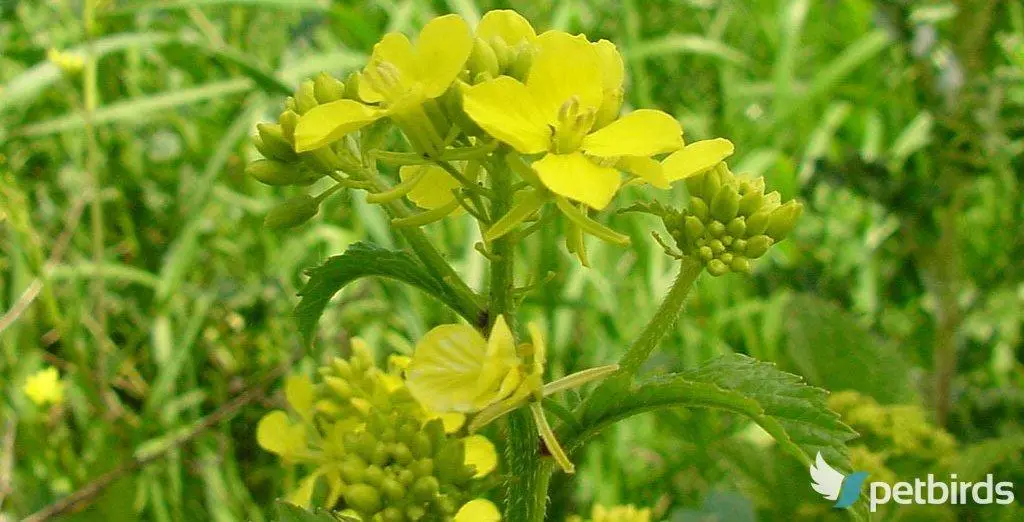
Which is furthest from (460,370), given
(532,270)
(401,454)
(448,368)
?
(532,270)

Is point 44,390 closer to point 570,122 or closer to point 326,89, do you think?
point 326,89

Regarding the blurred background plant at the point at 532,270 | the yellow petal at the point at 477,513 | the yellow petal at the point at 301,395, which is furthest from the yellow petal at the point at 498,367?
the blurred background plant at the point at 532,270

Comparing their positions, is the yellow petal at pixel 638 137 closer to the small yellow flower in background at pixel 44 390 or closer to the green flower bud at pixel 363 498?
the green flower bud at pixel 363 498

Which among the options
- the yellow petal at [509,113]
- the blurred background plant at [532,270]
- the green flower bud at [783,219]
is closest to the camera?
the yellow petal at [509,113]

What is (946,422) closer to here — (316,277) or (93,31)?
(316,277)

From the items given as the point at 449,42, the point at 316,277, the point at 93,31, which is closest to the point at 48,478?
the point at 93,31
